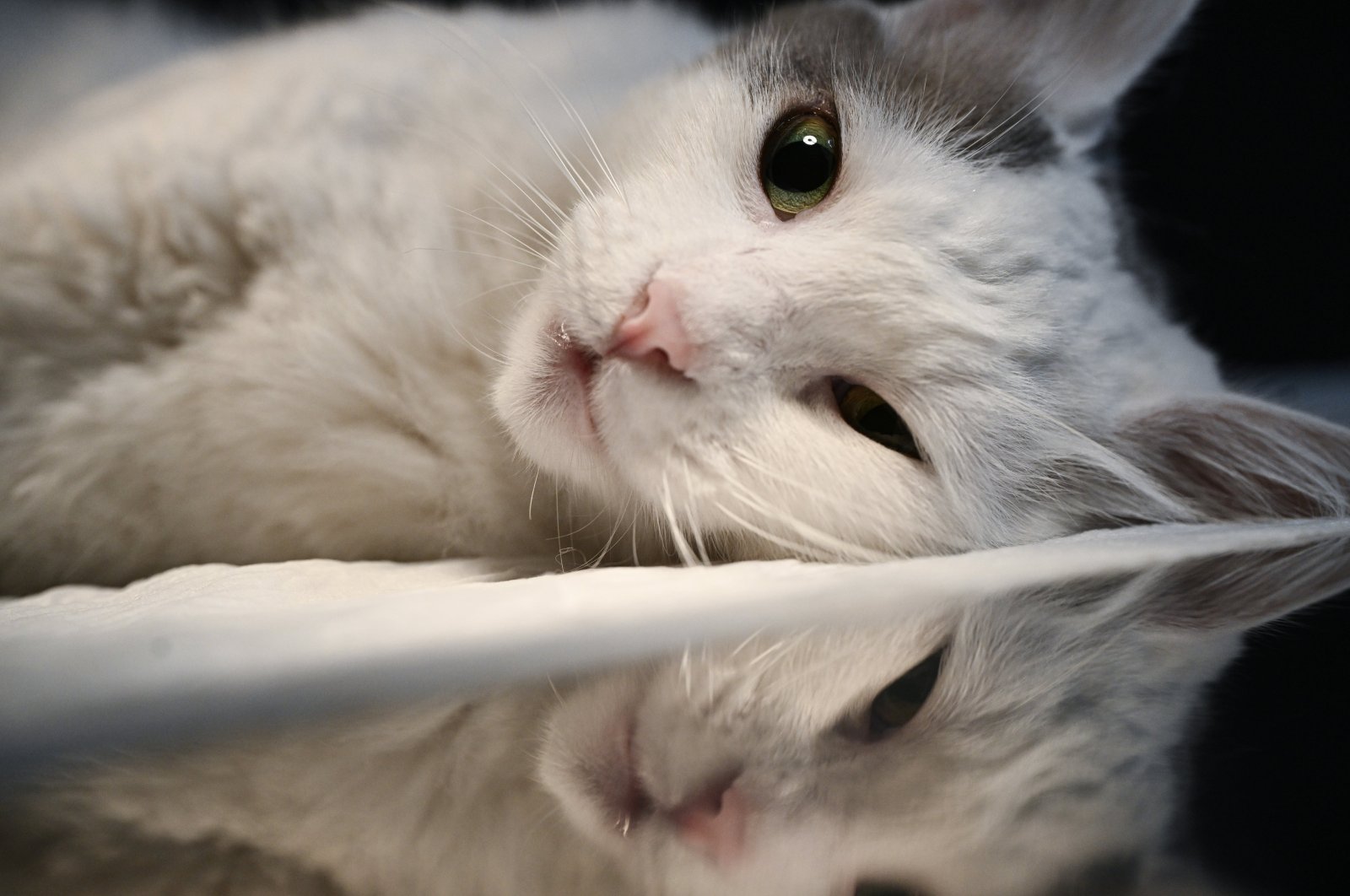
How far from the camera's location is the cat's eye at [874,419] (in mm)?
1014

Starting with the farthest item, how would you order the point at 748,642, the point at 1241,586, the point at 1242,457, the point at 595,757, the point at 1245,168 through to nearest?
the point at 1245,168
the point at 1242,457
the point at 1241,586
the point at 748,642
the point at 595,757

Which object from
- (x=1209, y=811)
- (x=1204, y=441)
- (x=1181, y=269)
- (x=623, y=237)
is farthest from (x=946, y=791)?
(x=1181, y=269)

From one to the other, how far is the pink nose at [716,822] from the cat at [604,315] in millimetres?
458

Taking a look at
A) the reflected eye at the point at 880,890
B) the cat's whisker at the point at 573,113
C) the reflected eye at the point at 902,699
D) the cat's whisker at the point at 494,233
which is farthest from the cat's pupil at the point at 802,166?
the reflected eye at the point at 880,890

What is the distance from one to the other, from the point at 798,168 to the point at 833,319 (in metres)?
0.23

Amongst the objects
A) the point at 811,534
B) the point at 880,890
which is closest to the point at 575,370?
the point at 811,534

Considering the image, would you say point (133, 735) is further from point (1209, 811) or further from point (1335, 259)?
point (1335, 259)

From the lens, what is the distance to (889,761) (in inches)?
20.9

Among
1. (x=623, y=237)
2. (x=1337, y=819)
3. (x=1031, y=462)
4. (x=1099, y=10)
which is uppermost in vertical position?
(x=1099, y=10)

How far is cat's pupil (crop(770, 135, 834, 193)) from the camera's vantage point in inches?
42.5

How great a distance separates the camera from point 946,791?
0.50 metres

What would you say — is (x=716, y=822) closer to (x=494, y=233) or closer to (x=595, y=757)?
(x=595, y=757)

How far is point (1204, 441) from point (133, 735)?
1.15m

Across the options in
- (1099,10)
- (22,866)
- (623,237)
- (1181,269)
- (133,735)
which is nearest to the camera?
(22,866)
